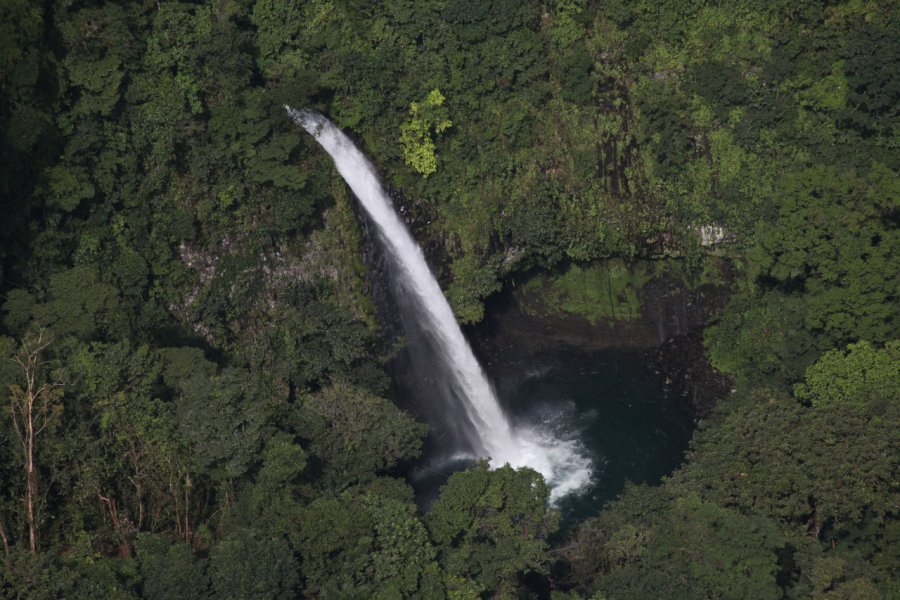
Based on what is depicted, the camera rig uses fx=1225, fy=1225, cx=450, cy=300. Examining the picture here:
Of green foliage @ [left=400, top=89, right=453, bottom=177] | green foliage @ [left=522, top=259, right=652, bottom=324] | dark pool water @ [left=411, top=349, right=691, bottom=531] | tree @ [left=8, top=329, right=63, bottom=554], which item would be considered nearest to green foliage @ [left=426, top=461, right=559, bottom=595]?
dark pool water @ [left=411, top=349, right=691, bottom=531]

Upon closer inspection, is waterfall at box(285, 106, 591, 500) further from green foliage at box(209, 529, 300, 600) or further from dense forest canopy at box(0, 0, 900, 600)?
green foliage at box(209, 529, 300, 600)

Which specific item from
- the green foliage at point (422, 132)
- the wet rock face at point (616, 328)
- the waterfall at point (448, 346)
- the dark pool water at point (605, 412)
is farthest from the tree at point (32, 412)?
the wet rock face at point (616, 328)

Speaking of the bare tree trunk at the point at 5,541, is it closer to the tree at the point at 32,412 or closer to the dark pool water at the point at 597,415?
the tree at the point at 32,412

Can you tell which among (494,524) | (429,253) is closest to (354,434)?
(494,524)

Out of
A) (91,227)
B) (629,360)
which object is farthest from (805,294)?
(91,227)

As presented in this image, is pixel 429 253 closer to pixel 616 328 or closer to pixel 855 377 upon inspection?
pixel 616 328
